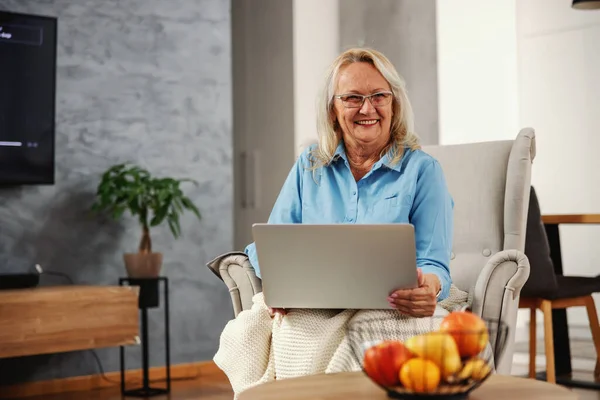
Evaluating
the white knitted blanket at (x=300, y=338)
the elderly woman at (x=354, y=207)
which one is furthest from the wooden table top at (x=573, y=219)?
the white knitted blanket at (x=300, y=338)

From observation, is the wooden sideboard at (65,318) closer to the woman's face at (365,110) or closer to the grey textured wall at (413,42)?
the woman's face at (365,110)

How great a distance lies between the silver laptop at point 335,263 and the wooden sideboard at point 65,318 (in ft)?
6.42

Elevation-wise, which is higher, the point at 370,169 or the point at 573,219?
the point at 370,169

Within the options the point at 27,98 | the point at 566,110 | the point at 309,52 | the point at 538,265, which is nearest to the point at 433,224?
the point at 538,265

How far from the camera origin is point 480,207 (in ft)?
8.82

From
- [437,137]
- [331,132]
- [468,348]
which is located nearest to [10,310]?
Result: [331,132]

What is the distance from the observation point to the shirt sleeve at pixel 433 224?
2053 mm

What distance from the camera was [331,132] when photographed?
231 cm

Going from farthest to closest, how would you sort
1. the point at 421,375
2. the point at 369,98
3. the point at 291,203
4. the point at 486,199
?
the point at 486,199, the point at 291,203, the point at 369,98, the point at 421,375

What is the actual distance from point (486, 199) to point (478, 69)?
9.05 feet

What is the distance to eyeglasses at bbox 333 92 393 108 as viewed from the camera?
7.21ft

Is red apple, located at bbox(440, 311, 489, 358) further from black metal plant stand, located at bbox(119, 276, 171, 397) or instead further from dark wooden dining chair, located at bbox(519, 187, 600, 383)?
black metal plant stand, located at bbox(119, 276, 171, 397)

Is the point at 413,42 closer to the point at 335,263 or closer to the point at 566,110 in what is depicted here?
the point at 566,110

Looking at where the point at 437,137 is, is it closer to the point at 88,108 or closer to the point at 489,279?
the point at 88,108
